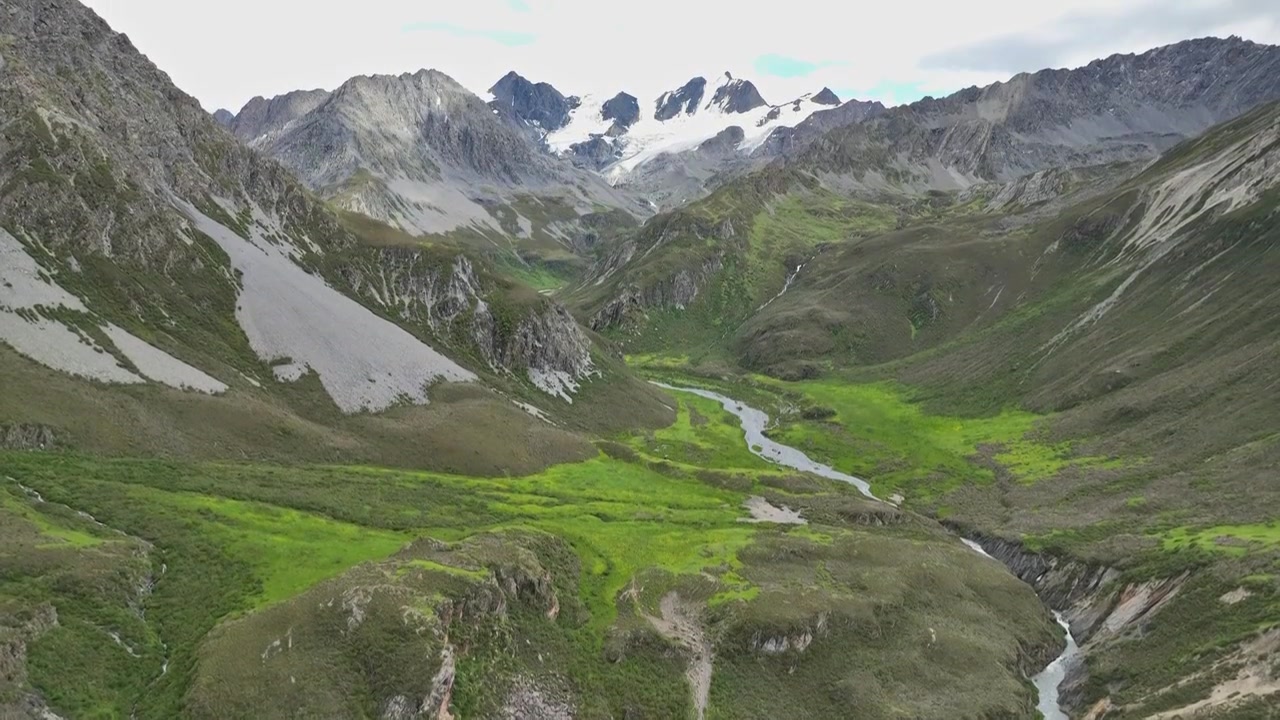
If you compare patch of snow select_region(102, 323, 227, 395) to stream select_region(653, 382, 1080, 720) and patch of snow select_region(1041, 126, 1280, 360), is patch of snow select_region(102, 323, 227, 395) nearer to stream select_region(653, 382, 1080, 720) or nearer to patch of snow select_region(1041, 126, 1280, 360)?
stream select_region(653, 382, 1080, 720)

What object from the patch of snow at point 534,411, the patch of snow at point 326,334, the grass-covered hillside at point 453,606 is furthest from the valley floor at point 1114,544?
→ the patch of snow at point 326,334

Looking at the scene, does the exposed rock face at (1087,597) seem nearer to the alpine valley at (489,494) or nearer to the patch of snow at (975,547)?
the alpine valley at (489,494)

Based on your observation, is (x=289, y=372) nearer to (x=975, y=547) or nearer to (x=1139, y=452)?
(x=975, y=547)

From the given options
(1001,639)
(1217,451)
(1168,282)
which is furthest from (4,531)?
(1168,282)

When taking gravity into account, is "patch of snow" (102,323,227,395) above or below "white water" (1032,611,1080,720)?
above

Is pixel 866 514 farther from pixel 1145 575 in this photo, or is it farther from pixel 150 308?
pixel 150 308

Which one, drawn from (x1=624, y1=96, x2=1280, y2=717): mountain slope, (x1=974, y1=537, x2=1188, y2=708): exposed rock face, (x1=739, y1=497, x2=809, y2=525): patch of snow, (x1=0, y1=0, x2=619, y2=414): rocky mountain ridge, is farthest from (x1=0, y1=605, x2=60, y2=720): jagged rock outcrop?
(x1=974, y1=537, x2=1188, y2=708): exposed rock face
